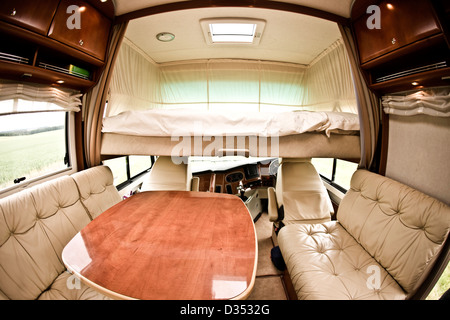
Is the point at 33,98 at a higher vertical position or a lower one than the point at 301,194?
higher

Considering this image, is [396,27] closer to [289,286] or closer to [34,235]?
[289,286]

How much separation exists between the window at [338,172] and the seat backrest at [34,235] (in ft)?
10.6

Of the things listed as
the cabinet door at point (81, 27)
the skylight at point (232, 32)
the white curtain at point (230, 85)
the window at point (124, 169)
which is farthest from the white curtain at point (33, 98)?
the skylight at point (232, 32)

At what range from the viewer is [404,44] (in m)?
1.33

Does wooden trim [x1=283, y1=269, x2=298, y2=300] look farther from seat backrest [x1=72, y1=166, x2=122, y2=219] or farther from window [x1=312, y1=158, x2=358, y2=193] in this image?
seat backrest [x1=72, y1=166, x2=122, y2=219]

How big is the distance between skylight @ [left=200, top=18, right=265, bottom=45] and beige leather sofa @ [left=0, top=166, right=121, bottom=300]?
2443 mm

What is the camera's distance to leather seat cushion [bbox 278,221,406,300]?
3.85 ft

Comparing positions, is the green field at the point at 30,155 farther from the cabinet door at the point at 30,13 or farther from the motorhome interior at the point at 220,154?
the cabinet door at the point at 30,13

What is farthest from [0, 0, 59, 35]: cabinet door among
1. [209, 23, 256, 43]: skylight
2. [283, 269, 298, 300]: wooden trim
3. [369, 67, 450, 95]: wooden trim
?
[283, 269, 298, 300]: wooden trim

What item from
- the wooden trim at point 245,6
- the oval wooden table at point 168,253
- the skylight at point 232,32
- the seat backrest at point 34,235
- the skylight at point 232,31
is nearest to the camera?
the oval wooden table at point 168,253

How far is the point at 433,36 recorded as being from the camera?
3.81 feet

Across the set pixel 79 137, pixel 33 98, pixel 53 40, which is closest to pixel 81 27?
pixel 53 40

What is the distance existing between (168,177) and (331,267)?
2.13 metres

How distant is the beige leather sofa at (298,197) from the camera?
2203 mm
